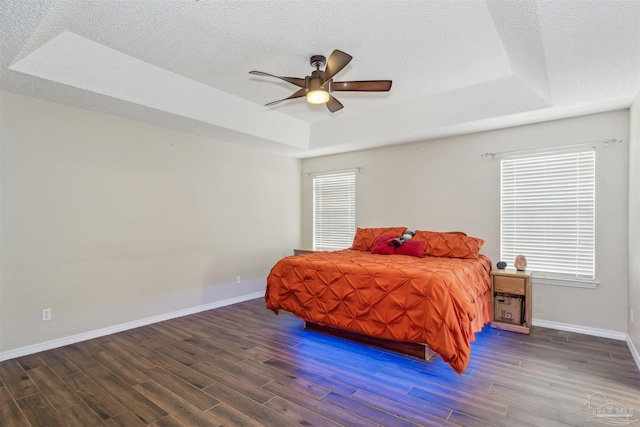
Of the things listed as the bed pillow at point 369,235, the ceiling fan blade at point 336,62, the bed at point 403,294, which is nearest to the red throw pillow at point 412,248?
the bed at point 403,294

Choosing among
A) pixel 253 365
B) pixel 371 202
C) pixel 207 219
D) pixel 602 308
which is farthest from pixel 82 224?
pixel 602 308

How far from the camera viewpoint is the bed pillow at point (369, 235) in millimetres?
4738

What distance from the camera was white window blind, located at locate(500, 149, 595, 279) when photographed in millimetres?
3580

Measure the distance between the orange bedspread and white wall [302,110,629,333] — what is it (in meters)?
0.83

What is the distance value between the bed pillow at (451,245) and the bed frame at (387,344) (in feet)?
5.02

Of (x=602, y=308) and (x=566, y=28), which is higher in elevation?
(x=566, y=28)

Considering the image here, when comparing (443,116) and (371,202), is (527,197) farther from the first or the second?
(371,202)

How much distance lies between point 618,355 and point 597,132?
227 cm

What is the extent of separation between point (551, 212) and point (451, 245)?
116 cm

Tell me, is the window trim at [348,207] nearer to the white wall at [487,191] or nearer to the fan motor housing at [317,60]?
the white wall at [487,191]

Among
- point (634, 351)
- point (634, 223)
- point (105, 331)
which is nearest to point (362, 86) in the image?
point (634, 223)

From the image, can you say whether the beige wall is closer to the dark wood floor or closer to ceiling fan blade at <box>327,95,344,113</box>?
the dark wood floor

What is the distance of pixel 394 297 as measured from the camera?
2.81m

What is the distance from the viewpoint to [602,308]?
137 inches
